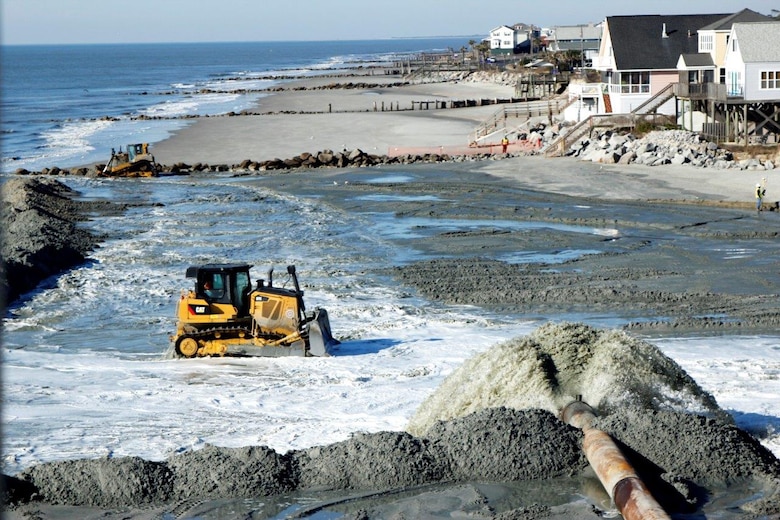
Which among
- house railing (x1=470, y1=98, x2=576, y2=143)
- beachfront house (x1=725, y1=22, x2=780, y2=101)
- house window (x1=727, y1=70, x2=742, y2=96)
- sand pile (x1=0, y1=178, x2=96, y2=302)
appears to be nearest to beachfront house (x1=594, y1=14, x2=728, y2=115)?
house railing (x1=470, y1=98, x2=576, y2=143)

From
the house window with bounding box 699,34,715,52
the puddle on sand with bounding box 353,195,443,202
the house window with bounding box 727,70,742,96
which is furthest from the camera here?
the house window with bounding box 699,34,715,52

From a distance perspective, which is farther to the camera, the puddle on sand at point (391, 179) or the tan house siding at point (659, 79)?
the tan house siding at point (659, 79)

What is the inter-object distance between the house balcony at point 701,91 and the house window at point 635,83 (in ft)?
9.04

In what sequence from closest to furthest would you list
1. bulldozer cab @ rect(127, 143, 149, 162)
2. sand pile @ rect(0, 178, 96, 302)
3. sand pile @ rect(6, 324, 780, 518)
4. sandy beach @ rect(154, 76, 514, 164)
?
sand pile @ rect(6, 324, 780, 518) → sand pile @ rect(0, 178, 96, 302) → bulldozer cab @ rect(127, 143, 149, 162) → sandy beach @ rect(154, 76, 514, 164)

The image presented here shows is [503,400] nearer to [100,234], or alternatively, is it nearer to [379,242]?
[379,242]

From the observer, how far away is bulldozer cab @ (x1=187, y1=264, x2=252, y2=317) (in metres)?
19.5

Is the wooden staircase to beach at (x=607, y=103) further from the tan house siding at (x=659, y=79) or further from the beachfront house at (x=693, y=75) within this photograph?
the tan house siding at (x=659, y=79)

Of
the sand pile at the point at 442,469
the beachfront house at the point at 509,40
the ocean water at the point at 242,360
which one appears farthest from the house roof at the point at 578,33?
the sand pile at the point at 442,469

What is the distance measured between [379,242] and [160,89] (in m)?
97.5

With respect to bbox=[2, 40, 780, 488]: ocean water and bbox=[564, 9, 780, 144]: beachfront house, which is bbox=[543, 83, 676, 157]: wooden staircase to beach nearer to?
bbox=[564, 9, 780, 144]: beachfront house

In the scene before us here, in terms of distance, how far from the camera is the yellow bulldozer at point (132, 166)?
48312mm

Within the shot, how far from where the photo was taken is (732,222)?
3111 cm

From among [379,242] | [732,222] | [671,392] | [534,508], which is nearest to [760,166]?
[732,222]

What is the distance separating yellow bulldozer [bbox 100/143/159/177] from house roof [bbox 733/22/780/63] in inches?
1028
